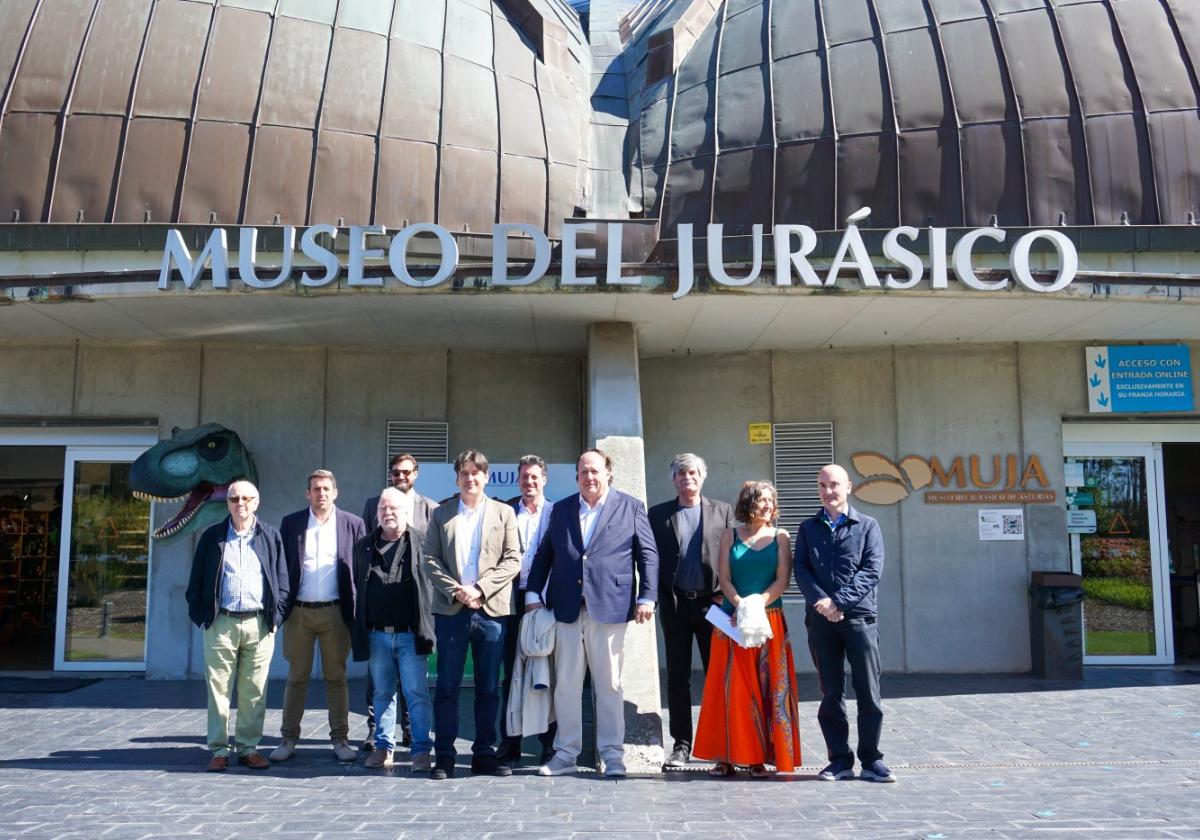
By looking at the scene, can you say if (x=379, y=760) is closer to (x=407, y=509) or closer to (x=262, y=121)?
(x=407, y=509)

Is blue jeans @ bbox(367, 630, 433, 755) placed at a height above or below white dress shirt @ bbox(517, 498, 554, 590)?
below

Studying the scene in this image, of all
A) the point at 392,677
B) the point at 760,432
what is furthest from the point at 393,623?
the point at 760,432

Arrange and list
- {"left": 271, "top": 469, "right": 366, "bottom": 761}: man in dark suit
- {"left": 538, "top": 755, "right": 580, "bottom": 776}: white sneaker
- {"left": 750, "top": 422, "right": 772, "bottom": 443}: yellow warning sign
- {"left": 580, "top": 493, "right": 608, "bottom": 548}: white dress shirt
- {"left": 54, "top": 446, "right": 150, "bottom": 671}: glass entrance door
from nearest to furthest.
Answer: {"left": 538, "top": 755, "right": 580, "bottom": 776}: white sneaker → {"left": 580, "top": 493, "right": 608, "bottom": 548}: white dress shirt → {"left": 271, "top": 469, "right": 366, "bottom": 761}: man in dark suit → {"left": 54, "top": 446, "right": 150, "bottom": 671}: glass entrance door → {"left": 750, "top": 422, "right": 772, "bottom": 443}: yellow warning sign

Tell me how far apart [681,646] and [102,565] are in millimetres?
7364

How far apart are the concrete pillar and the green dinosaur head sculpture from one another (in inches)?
146

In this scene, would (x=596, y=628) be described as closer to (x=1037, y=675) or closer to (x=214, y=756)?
(x=214, y=756)

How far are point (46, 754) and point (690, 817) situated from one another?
4.53m

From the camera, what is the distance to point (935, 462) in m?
10.8

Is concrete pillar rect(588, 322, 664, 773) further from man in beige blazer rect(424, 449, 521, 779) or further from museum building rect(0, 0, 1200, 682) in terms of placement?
man in beige blazer rect(424, 449, 521, 779)

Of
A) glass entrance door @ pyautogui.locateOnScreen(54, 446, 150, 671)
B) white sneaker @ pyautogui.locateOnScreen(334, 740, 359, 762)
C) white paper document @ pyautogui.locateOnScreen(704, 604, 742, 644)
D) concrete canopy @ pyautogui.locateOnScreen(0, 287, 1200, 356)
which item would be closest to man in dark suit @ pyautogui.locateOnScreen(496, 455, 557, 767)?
white sneaker @ pyautogui.locateOnScreen(334, 740, 359, 762)

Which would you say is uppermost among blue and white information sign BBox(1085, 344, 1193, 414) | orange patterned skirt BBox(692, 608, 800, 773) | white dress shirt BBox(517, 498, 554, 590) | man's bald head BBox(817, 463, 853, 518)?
blue and white information sign BBox(1085, 344, 1193, 414)

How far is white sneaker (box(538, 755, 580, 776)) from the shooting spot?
6.14 metres

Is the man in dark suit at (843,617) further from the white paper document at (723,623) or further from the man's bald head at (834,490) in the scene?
the white paper document at (723,623)

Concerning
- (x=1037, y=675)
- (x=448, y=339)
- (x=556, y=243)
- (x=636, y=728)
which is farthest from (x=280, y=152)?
(x=1037, y=675)
